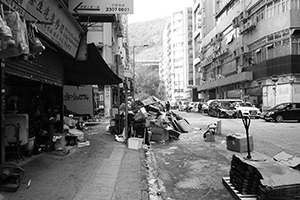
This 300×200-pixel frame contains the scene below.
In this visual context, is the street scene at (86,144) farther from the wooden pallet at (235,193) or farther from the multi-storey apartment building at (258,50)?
the multi-storey apartment building at (258,50)

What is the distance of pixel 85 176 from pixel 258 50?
35.5m

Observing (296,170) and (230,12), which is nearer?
(296,170)

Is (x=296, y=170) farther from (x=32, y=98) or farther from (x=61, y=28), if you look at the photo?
(x=32, y=98)

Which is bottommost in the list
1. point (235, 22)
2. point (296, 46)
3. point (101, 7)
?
point (101, 7)

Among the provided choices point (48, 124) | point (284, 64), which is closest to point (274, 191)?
point (48, 124)

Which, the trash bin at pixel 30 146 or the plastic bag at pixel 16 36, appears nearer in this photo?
the plastic bag at pixel 16 36

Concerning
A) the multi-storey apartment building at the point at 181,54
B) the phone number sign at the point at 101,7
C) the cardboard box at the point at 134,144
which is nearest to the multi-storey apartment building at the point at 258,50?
the cardboard box at the point at 134,144

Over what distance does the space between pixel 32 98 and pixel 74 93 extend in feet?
38.5

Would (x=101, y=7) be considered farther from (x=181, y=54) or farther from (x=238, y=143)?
(x=181, y=54)

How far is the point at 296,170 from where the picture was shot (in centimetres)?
500

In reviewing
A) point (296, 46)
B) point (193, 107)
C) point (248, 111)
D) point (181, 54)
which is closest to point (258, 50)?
point (296, 46)

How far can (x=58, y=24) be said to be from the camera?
7.01 metres

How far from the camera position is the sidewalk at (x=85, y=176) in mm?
5133

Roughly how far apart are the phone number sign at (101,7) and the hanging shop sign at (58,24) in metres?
0.91
